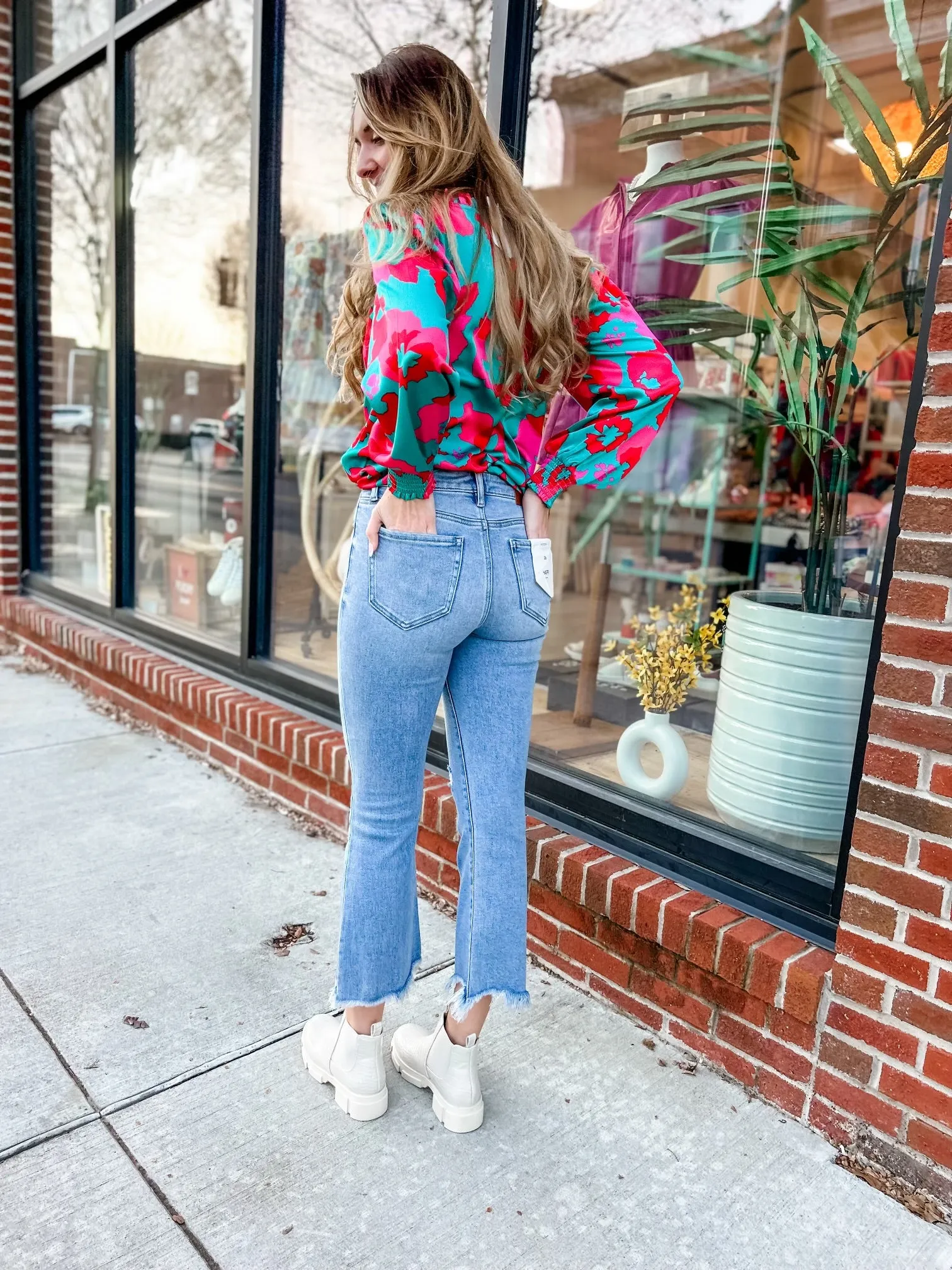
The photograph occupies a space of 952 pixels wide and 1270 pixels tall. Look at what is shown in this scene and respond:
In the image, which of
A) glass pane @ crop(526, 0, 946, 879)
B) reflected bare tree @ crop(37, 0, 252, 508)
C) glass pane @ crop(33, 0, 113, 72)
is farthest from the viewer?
glass pane @ crop(33, 0, 113, 72)

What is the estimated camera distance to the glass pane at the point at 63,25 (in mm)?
4047

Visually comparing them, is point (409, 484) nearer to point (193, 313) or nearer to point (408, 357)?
point (408, 357)

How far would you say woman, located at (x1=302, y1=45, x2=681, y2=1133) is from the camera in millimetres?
1356

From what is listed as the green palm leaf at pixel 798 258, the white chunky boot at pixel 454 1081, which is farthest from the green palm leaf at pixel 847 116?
the white chunky boot at pixel 454 1081

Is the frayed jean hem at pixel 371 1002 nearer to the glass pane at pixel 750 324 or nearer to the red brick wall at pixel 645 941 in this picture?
the red brick wall at pixel 645 941

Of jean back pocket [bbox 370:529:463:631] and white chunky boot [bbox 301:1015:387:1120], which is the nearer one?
jean back pocket [bbox 370:529:463:631]

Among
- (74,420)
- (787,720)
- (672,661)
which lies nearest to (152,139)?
(74,420)

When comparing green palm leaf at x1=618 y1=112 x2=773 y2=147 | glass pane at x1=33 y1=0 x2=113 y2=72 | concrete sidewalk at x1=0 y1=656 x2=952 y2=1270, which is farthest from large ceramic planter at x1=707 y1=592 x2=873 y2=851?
glass pane at x1=33 y1=0 x2=113 y2=72

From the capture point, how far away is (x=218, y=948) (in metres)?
2.20

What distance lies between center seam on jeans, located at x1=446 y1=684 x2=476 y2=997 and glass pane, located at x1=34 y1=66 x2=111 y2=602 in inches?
126

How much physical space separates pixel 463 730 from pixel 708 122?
6.94ft

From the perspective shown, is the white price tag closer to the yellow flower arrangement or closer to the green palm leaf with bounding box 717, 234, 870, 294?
the yellow flower arrangement

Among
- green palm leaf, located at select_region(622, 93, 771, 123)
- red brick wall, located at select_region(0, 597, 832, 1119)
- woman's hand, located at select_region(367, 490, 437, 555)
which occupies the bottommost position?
red brick wall, located at select_region(0, 597, 832, 1119)

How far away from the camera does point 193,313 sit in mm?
3836
